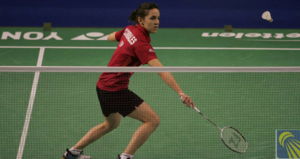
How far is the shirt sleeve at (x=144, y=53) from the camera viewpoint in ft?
14.0

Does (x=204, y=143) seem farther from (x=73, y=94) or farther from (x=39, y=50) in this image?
(x=39, y=50)

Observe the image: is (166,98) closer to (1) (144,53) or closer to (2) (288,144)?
(2) (288,144)

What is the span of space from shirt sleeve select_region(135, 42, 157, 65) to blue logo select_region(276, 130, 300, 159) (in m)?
2.12

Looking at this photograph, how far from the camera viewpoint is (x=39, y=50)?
29.7ft

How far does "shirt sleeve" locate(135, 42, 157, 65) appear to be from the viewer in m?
4.28

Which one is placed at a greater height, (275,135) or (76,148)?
(275,135)

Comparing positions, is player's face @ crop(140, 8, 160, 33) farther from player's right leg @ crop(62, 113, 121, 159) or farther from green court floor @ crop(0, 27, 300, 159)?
green court floor @ crop(0, 27, 300, 159)

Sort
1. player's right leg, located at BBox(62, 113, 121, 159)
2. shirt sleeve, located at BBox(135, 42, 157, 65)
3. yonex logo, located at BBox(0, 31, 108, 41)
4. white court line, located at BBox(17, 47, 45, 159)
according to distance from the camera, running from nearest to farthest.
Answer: shirt sleeve, located at BBox(135, 42, 157, 65) → player's right leg, located at BBox(62, 113, 121, 159) → white court line, located at BBox(17, 47, 45, 159) → yonex logo, located at BBox(0, 31, 108, 41)

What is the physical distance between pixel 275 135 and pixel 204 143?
97 cm

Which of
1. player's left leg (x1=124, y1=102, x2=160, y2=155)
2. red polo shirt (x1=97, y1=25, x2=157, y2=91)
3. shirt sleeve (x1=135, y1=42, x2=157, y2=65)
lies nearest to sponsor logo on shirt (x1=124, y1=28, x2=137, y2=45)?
red polo shirt (x1=97, y1=25, x2=157, y2=91)

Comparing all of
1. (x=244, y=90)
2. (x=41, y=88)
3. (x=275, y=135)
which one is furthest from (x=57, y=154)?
(x=244, y=90)

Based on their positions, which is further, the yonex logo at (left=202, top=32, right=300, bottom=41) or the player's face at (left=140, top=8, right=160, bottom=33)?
the yonex logo at (left=202, top=32, right=300, bottom=41)

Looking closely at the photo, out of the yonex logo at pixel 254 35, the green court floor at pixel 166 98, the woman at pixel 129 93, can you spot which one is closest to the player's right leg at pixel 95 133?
the woman at pixel 129 93

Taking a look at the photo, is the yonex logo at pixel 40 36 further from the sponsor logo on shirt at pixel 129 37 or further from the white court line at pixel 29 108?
the sponsor logo on shirt at pixel 129 37
